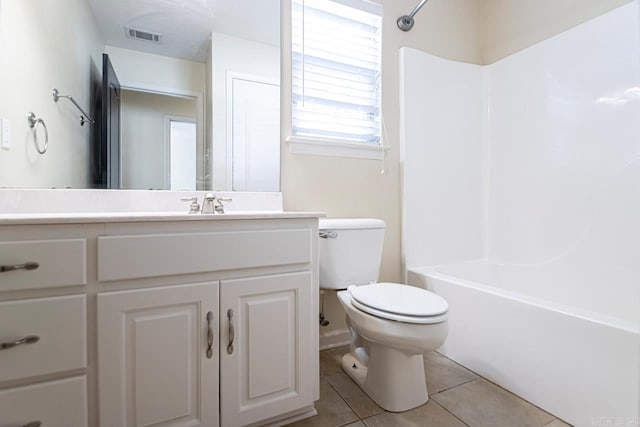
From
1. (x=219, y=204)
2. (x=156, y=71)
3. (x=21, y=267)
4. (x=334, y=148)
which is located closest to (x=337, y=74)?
(x=334, y=148)

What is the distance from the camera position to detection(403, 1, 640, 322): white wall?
154cm

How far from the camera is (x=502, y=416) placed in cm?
122

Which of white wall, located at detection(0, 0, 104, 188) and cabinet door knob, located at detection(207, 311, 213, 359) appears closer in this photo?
cabinet door knob, located at detection(207, 311, 213, 359)

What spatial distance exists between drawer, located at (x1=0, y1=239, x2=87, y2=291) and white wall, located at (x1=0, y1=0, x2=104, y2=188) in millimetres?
532

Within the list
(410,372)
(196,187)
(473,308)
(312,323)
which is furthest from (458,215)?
(196,187)

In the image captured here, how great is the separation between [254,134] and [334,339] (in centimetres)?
125

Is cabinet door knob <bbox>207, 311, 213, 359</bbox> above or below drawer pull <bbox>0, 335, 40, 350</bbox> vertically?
below

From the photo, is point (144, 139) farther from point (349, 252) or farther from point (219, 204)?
point (349, 252)

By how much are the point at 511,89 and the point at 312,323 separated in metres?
2.02

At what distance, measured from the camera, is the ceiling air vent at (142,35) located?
134 centimetres

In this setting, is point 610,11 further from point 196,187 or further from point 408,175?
point 196,187

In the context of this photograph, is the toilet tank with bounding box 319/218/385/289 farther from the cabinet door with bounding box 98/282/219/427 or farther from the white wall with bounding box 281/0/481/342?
the cabinet door with bounding box 98/282/219/427

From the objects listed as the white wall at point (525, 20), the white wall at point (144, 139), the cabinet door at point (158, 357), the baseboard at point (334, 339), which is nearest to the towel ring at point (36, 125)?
the white wall at point (144, 139)

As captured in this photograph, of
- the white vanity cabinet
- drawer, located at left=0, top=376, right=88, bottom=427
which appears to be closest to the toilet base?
the white vanity cabinet
